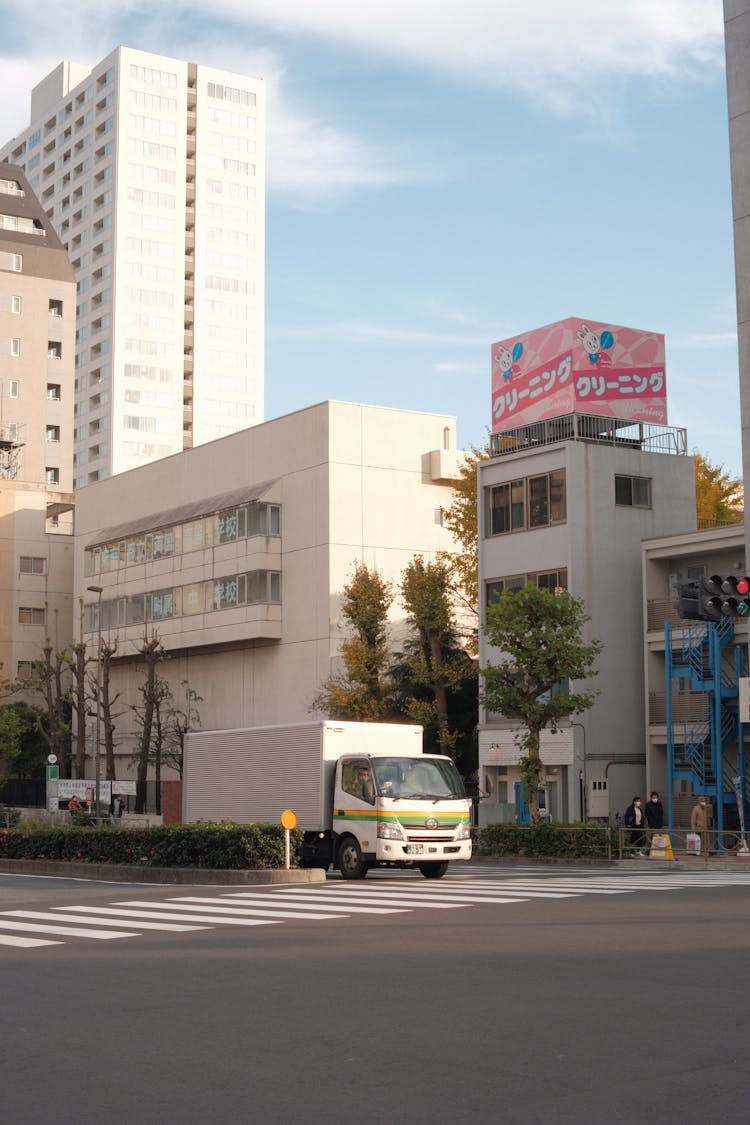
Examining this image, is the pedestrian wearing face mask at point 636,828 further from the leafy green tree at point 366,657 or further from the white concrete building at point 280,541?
the white concrete building at point 280,541

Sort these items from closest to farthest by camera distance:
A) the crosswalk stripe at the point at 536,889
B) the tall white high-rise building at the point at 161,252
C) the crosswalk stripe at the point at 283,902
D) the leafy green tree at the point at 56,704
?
the crosswalk stripe at the point at 283,902 → the crosswalk stripe at the point at 536,889 → the leafy green tree at the point at 56,704 → the tall white high-rise building at the point at 161,252

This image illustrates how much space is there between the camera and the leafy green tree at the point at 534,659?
38.0 m

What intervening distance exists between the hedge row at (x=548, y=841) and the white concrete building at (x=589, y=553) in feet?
32.7

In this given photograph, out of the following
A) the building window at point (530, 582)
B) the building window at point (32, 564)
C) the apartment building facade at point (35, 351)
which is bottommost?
the building window at point (530, 582)

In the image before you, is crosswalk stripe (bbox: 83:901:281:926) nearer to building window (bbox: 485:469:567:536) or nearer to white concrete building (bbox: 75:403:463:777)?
building window (bbox: 485:469:567:536)

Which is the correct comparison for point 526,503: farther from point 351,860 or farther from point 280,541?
point 351,860

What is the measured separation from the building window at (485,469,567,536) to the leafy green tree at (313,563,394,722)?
16.8ft

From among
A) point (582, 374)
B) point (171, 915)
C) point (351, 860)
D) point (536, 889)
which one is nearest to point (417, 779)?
point (351, 860)

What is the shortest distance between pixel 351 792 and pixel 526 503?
81.4 feet

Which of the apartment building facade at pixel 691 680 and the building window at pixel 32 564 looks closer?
the apartment building facade at pixel 691 680

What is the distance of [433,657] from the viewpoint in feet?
172

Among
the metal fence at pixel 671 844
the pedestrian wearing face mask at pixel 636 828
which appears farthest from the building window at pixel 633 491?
the metal fence at pixel 671 844

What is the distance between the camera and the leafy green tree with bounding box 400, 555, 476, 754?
51.8m

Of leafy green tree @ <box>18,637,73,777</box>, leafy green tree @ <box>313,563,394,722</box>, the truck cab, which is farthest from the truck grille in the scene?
A: leafy green tree @ <box>18,637,73,777</box>
